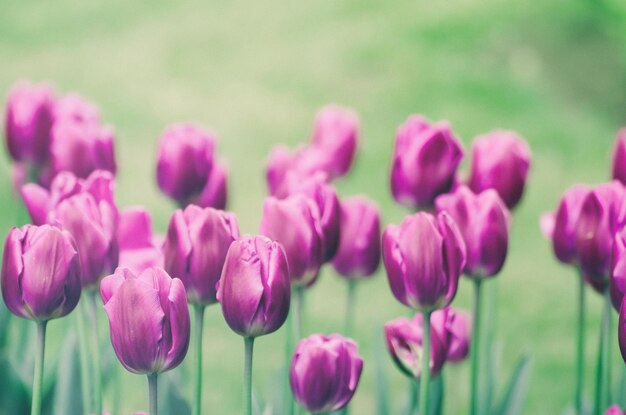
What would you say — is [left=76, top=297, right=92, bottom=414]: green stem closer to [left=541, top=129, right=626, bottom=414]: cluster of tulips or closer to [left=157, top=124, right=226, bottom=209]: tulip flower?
[left=157, top=124, right=226, bottom=209]: tulip flower

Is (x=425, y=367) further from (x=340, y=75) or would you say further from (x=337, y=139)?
(x=340, y=75)

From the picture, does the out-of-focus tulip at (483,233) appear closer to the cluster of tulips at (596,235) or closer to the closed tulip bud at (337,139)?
the cluster of tulips at (596,235)

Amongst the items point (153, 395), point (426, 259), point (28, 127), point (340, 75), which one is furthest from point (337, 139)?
point (340, 75)

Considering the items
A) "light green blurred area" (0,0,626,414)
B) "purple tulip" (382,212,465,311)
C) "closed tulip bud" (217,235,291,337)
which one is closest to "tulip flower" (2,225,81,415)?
"closed tulip bud" (217,235,291,337)

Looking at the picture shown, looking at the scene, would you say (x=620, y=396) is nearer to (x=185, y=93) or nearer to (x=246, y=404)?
(x=246, y=404)

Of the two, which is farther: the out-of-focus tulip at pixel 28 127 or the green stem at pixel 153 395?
the out-of-focus tulip at pixel 28 127

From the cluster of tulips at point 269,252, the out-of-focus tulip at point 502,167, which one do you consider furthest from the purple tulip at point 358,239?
the out-of-focus tulip at point 502,167

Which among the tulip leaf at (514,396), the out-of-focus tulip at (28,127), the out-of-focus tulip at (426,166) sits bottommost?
the tulip leaf at (514,396)
